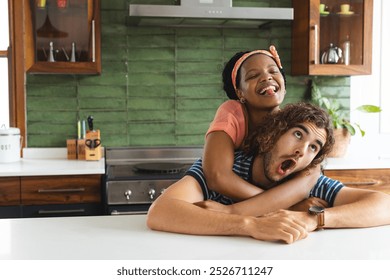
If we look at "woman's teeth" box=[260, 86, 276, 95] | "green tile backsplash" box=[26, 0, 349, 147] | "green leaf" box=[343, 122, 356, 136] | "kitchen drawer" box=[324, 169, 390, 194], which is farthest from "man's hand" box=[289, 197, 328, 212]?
"green tile backsplash" box=[26, 0, 349, 147]

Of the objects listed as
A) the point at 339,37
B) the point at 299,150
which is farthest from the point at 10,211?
the point at 339,37

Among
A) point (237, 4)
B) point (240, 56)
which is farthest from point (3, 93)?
point (240, 56)

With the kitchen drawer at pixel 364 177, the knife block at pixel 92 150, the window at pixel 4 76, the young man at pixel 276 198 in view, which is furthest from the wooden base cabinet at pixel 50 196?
the young man at pixel 276 198

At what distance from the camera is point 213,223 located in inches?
57.5

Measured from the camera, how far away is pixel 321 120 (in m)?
1.62

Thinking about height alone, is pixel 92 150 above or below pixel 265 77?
below

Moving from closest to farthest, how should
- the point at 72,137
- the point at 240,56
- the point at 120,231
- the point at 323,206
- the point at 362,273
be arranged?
the point at 362,273
the point at 120,231
the point at 323,206
the point at 240,56
the point at 72,137

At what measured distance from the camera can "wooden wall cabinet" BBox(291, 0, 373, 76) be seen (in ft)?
11.7

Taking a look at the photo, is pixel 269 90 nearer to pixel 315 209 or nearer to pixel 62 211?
pixel 315 209

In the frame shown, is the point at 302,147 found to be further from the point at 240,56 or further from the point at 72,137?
the point at 72,137

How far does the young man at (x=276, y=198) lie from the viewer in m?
1.45

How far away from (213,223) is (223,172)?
226 millimetres

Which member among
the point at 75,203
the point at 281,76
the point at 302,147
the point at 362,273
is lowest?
the point at 75,203

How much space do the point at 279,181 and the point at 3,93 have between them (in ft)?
8.51
